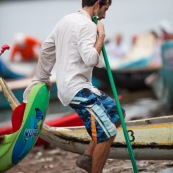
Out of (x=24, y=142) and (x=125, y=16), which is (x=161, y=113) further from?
(x=125, y=16)

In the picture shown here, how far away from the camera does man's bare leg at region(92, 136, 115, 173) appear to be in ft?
17.0

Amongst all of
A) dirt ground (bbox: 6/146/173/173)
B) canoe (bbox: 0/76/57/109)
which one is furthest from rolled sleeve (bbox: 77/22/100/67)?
canoe (bbox: 0/76/57/109)

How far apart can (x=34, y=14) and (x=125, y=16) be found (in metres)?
8.30

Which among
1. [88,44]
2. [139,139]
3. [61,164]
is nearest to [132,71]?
[61,164]

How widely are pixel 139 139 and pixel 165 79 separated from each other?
683cm

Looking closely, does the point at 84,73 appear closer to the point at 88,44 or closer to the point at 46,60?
the point at 88,44

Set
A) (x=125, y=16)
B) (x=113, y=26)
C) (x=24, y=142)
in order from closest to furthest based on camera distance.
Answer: (x=24, y=142) < (x=113, y=26) < (x=125, y=16)

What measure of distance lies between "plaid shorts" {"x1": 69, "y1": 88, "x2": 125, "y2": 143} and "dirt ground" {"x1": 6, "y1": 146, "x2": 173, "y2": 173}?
1.37 meters

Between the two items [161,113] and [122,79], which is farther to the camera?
[122,79]

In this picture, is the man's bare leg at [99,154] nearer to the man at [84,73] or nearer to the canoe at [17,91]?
the man at [84,73]

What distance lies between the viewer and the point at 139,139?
608 cm

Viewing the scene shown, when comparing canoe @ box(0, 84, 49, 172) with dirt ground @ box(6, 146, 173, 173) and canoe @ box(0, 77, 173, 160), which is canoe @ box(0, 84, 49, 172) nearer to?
canoe @ box(0, 77, 173, 160)

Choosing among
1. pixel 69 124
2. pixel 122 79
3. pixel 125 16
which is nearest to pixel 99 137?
pixel 69 124

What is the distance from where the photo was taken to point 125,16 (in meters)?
51.0
